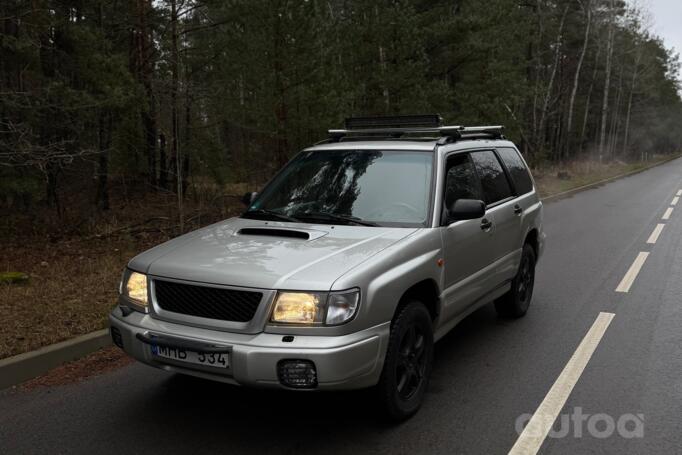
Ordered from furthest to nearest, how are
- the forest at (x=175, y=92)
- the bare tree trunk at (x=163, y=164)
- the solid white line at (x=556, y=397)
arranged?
the bare tree trunk at (x=163, y=164)
the forest at (x=175, y=92)
the solid white line at (x=556, y=397)

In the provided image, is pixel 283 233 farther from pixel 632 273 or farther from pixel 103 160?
pixel 103 160

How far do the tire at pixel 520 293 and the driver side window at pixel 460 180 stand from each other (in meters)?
1.44

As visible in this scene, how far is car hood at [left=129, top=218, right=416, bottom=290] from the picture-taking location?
330 centimetres

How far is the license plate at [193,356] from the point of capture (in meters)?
3.25

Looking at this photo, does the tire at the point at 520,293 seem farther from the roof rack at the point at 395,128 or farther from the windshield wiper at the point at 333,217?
the windshield wiper at the point at 333,217

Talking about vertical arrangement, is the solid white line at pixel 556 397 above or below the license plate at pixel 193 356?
below

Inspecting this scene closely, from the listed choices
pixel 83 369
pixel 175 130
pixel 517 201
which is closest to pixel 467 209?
pixel 517 201

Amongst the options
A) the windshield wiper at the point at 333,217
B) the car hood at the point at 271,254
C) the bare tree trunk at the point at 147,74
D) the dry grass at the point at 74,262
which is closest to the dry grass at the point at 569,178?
the bare tree trunk at the point at 147,74

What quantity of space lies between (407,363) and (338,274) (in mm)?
971

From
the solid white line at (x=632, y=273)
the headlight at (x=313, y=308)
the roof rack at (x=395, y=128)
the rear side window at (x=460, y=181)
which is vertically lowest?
the solid white line at (x=632, y=273)

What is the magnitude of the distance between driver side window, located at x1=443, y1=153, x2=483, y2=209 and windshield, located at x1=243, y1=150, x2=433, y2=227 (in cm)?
22

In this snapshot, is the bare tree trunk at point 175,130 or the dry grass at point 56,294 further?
the bare tree trunk at point 175,130

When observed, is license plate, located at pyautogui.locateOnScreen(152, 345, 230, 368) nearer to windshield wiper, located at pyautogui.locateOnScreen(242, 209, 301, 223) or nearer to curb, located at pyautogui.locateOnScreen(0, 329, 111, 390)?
windshield wiper, located at pyautogui.locateOnScreen(242, 209, 301, 223)

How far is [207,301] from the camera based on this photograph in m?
3.41
